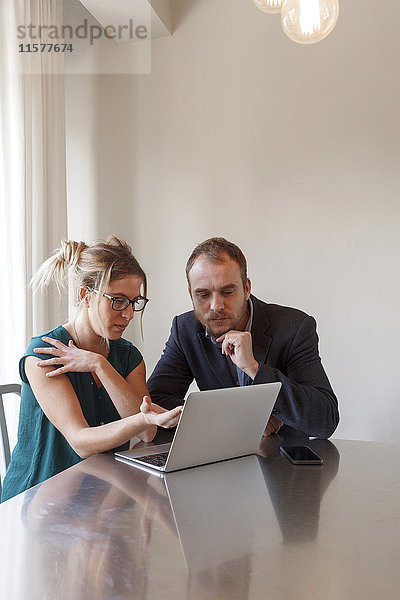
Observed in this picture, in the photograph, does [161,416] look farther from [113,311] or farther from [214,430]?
[113,311]

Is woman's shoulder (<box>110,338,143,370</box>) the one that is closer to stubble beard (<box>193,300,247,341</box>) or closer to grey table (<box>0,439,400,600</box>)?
stubble beard (<box>193,300,247,341</box>)

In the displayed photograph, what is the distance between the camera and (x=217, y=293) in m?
1.99

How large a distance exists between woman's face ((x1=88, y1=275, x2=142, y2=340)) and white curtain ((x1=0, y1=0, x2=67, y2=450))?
2.50 feet

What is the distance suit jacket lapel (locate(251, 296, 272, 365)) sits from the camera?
2.01m

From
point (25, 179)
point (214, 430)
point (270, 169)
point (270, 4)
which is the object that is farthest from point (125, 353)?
point (270, 169)

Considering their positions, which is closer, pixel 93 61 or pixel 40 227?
pixel 40 227

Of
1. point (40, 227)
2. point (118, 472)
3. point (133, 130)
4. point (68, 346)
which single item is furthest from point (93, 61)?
point (118, 472)

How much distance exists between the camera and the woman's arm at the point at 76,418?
4.91ft

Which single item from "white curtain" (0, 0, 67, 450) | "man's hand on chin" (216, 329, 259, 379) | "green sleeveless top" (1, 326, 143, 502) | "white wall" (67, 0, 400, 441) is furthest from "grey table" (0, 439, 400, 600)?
"white wall" (67, 0, 400, 441)

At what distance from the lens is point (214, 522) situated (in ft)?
3.49

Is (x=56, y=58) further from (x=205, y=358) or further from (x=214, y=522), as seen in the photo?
(x=214, y=522)

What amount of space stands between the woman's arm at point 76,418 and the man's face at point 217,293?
0.54 m

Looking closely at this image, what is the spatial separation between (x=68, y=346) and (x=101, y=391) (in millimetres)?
196

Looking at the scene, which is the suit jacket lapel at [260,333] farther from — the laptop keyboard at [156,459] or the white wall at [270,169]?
the white wall at [270,169]
